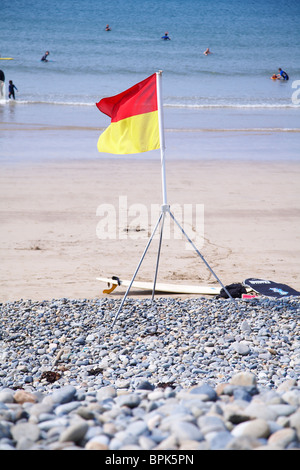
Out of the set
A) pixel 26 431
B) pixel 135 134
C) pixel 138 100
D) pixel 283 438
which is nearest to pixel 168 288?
pixel 135 134

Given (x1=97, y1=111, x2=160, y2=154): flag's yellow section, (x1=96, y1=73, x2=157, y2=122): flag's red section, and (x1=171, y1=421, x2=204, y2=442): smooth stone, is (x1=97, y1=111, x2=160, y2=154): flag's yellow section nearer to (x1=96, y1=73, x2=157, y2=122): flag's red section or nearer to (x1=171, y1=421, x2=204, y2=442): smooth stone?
(x1=96, y1=73, x2=157, y2=122): flag's red section

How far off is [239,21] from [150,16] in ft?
48.8

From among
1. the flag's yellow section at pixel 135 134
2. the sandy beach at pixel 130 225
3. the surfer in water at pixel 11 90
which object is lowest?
the sandy beach at pixel 130 225

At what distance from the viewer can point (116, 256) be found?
9438 mm

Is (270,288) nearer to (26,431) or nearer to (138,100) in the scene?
(138,100)

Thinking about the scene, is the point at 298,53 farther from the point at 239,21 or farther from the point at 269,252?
the point at 269,252

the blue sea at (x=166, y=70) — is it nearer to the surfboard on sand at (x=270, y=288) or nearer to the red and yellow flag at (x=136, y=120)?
the surfboard on sand at (x=270, y=288)

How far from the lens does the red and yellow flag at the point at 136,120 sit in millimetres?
6590

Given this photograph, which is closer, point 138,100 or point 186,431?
Answer: point 186,431

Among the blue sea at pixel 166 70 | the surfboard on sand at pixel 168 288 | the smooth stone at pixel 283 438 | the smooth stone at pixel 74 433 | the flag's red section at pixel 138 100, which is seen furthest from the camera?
the blue sea at pixel 166 70

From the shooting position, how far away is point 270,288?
7.72 metres

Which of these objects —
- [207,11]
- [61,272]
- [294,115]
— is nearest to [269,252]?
[61,272]

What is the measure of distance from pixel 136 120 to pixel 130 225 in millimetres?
4365

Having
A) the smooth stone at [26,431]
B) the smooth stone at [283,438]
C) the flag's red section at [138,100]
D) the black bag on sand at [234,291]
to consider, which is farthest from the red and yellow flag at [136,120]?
the smooth stone at [283,438]
